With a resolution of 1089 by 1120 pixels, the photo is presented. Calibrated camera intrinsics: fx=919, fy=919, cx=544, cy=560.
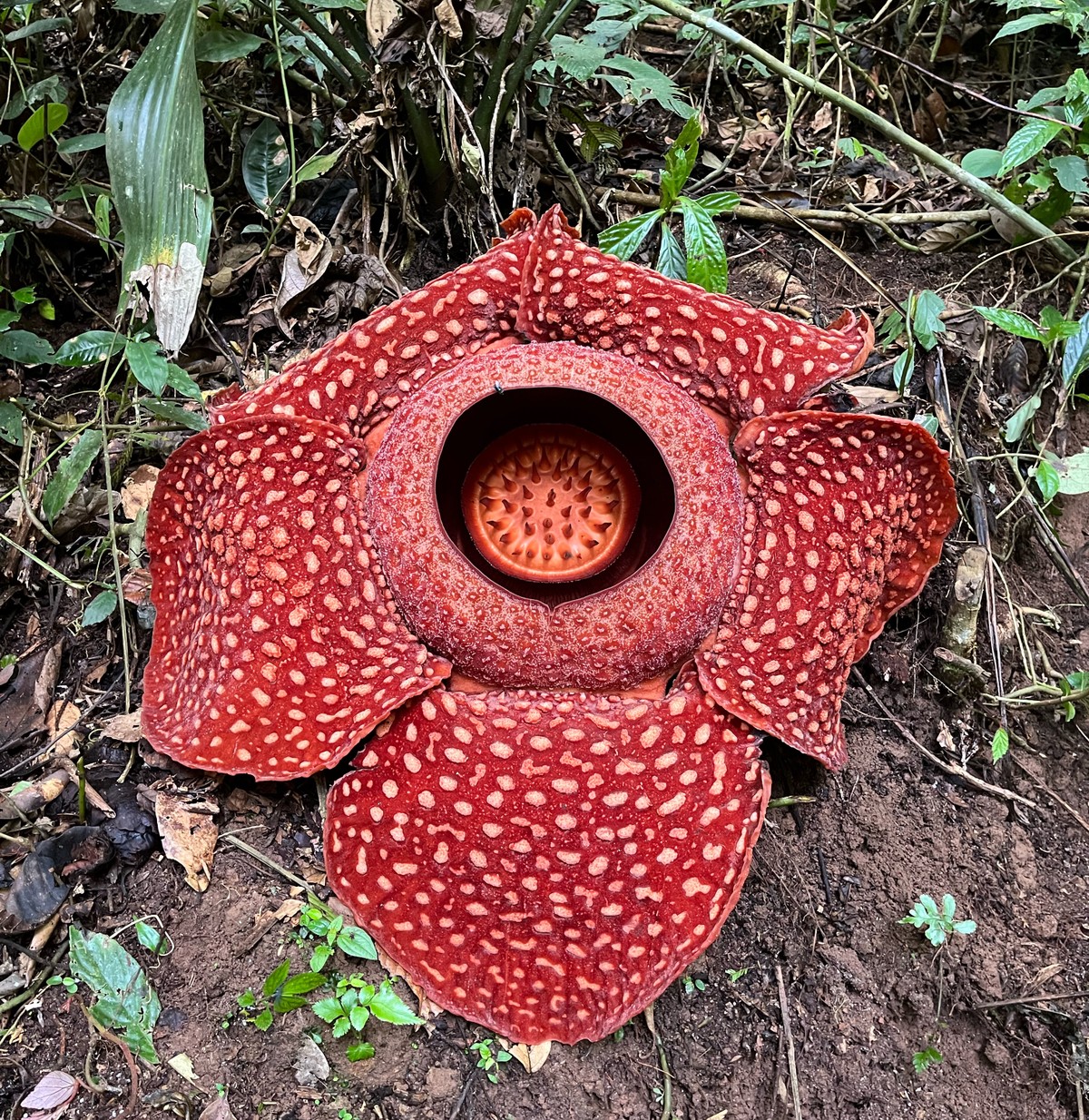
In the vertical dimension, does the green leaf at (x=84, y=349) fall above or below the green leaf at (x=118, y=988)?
above

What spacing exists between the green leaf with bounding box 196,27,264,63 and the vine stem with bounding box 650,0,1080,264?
121cm

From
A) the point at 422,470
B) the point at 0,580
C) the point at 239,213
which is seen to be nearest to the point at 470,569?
the point at 422,470

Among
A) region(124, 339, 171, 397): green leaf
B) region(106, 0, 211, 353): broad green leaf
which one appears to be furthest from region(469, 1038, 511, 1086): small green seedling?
region(124, 339, 171, 397): green leaf

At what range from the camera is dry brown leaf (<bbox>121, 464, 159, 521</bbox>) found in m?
2.75

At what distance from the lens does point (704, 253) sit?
8.65 ft

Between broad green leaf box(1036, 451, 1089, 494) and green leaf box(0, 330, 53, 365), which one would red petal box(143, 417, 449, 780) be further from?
broad green leaf box(1036, 451, 1089, 494)

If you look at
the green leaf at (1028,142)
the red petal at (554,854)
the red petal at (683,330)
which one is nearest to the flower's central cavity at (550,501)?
the red petal at (683,330)

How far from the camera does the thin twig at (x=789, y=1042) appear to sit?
1912 millimetres

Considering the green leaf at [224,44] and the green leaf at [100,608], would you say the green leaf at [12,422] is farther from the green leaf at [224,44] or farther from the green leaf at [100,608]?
the green leaf at [224,44]

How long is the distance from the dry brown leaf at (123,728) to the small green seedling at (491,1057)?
1136mm

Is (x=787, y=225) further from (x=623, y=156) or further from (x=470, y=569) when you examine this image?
(x=470, y=569)

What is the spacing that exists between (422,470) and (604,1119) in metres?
1.41

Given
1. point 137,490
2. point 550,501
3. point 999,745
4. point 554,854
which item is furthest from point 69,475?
point 999,745

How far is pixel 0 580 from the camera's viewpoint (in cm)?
268
